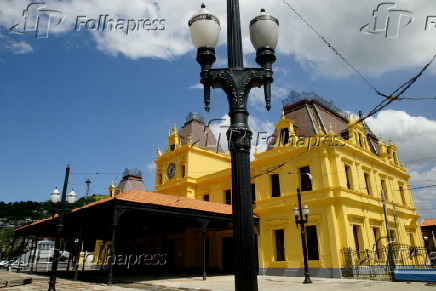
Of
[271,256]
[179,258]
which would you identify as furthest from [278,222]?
[179,258]

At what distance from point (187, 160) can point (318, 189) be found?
492 inches

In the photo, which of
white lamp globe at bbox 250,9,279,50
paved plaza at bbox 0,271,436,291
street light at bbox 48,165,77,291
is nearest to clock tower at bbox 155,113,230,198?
paved plaza at bbox 0,271,436,291

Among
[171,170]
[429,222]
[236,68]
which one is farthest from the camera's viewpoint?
[429,222]

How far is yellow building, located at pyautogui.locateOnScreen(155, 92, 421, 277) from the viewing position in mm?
18870

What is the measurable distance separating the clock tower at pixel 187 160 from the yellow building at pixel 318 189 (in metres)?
0.14

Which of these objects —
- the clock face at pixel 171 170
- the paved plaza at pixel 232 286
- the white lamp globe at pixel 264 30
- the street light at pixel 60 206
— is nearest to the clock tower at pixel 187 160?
the clock face at pixel 171 170

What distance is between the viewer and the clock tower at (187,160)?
1100 inches

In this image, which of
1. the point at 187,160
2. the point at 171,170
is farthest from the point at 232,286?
the point at 171,170

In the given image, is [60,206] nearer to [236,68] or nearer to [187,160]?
[236,68]

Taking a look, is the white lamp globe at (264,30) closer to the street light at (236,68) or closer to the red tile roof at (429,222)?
the street light at (236,68)

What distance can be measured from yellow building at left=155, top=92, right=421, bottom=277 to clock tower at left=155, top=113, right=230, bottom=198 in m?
0.14

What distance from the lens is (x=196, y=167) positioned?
2842 cm

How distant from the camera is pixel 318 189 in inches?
765

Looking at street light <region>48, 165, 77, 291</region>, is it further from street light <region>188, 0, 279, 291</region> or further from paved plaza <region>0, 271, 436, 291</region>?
street light <region>188, 0, 279, 291</region>
